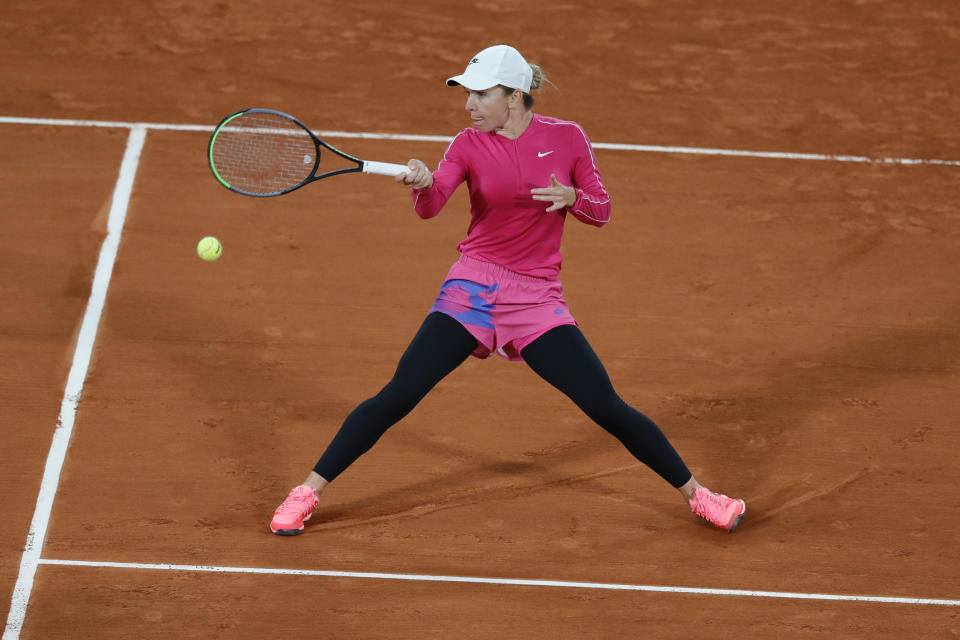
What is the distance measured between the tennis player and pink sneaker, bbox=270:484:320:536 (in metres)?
0.40

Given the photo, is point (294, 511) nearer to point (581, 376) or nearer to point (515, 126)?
point (581, 376)

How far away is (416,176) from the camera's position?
5.41 m

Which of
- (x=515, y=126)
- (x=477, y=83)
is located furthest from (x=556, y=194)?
(x=477, y=83)

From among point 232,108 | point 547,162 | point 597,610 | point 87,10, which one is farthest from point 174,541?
point 87,10

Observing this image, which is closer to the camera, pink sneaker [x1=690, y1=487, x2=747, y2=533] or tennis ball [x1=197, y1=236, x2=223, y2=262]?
pink sneaker [x1=690, y1=487, x2=747, y2=533]

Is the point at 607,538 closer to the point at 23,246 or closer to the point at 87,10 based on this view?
the point at 23,246

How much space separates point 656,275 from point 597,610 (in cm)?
276

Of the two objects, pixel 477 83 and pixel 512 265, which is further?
pixel 512 265

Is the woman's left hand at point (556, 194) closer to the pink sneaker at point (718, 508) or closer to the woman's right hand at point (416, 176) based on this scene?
the woman's right hand at point (416, 176)

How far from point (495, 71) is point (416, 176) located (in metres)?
0.57

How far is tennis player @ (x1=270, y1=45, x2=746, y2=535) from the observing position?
5.74 metres

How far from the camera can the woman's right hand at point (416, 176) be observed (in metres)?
5.39

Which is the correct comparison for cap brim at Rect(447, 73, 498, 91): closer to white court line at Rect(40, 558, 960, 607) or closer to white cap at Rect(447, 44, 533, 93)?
white cap at Rect(447, 44, 533, 93)

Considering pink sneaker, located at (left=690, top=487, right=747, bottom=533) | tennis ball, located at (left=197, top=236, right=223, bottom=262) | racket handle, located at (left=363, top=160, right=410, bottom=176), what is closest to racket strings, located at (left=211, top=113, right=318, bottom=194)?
tennis ball, located at (left=197, top=236, right=223, bottom=262)
